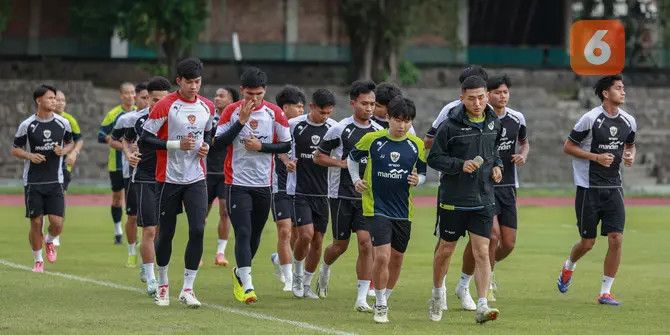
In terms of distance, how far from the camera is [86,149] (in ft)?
144

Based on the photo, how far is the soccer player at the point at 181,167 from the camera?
15914mm

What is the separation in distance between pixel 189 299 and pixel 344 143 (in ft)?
7.13

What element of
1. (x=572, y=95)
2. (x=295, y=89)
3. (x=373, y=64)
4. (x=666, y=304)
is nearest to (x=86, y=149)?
(x=373, y=64)

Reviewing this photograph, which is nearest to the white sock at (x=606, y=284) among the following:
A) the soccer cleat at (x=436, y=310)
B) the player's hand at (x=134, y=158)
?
the soccer cleat at (x=436, y=310)

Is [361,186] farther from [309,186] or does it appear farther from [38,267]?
[38,267]

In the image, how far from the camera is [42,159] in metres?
19.7

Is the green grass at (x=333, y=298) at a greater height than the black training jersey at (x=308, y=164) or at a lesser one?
lesser

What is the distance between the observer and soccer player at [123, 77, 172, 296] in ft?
55.0

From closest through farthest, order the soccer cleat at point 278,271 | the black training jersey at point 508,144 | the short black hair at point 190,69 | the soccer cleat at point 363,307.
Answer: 1. the soccer cleat at point 363,307
2. the short black hair at point 190,69
3. the black training jersey at point 508,144
4. the soccer cleat at point 278,271

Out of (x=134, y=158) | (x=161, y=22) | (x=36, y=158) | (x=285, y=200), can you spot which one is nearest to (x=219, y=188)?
(x=36, y=158)

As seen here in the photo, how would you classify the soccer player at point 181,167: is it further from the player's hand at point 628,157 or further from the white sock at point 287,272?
the player's hand at point 628,157

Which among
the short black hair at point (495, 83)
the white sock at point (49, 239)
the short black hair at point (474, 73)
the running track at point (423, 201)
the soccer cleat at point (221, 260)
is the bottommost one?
the running track at point (423, 201)

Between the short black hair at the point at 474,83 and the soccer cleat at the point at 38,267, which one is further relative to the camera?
the soccer cleat at the point at 38,267

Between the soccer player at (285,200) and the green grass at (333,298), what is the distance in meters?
0.31
